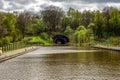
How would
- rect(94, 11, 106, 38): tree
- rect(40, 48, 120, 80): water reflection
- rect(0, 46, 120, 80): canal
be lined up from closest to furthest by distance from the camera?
rect(0, 46, 120, 80): canal
rect(40, 48, 120, 80): water reflection
rect(94, 11, 106, 38): tree

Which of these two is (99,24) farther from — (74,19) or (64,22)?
(74,19)

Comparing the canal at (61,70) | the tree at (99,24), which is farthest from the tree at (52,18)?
the canal at (61,70)

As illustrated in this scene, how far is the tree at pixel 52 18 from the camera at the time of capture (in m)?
144

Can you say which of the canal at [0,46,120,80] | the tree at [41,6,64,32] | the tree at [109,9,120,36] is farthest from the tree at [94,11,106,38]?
the canal at [0,46,120,80]

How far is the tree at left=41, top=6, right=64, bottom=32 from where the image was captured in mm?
144125

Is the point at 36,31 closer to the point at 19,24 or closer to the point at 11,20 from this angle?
the point at 19,24

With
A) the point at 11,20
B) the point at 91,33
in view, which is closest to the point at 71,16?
the point at 91,33

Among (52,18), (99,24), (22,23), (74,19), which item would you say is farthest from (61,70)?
(74,19)

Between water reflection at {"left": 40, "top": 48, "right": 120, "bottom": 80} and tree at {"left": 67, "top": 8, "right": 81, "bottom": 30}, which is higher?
tree at {"left": 67, "top": 8, "right": 81, "bottom": 30}

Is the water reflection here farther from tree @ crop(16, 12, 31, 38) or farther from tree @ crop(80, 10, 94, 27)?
tree @ crop(80, 10, 94, 27)

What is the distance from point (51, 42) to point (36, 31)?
12.0 meters

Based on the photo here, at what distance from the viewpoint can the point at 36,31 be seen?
136 meters

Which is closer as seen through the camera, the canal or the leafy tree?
the canal

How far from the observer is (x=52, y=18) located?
474 ft
